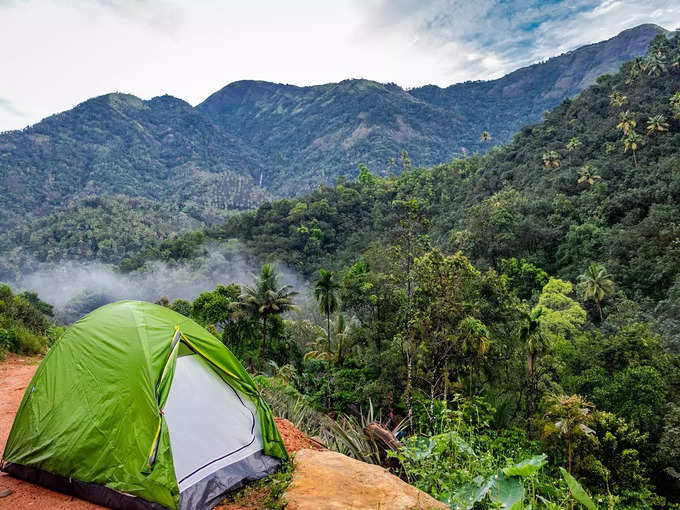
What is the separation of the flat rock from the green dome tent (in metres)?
0.64

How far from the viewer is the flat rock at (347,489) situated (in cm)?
360

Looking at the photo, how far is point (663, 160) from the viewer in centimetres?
4219

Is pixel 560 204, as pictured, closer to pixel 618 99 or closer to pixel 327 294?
pixel 618 99

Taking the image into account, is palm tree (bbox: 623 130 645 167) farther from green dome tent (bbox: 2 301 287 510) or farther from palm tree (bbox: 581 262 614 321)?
green dome tent (bbox: 2 301 287 510)

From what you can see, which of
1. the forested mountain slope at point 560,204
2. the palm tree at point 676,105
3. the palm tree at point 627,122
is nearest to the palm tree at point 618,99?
the forested mountain slope at point 560,204

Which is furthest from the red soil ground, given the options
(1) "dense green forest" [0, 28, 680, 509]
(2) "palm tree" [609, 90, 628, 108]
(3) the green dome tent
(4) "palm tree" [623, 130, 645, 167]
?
(2) "palm tree" [609, 90, 628, 108]

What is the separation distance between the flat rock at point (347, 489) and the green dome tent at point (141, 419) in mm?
640

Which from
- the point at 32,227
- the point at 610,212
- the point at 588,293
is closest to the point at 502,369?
the point at 588,293

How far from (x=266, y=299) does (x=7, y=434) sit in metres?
18.7

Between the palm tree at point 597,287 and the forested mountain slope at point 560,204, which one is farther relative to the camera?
the forested mountain slope at point 560,204

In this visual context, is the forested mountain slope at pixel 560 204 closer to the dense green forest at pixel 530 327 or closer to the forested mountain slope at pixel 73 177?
the dense green forest at pixel 530 327

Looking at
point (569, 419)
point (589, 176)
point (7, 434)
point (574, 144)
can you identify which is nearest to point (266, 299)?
point (569, 419)

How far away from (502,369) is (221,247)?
63738 mm

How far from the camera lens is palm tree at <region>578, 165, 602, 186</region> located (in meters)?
46.3
